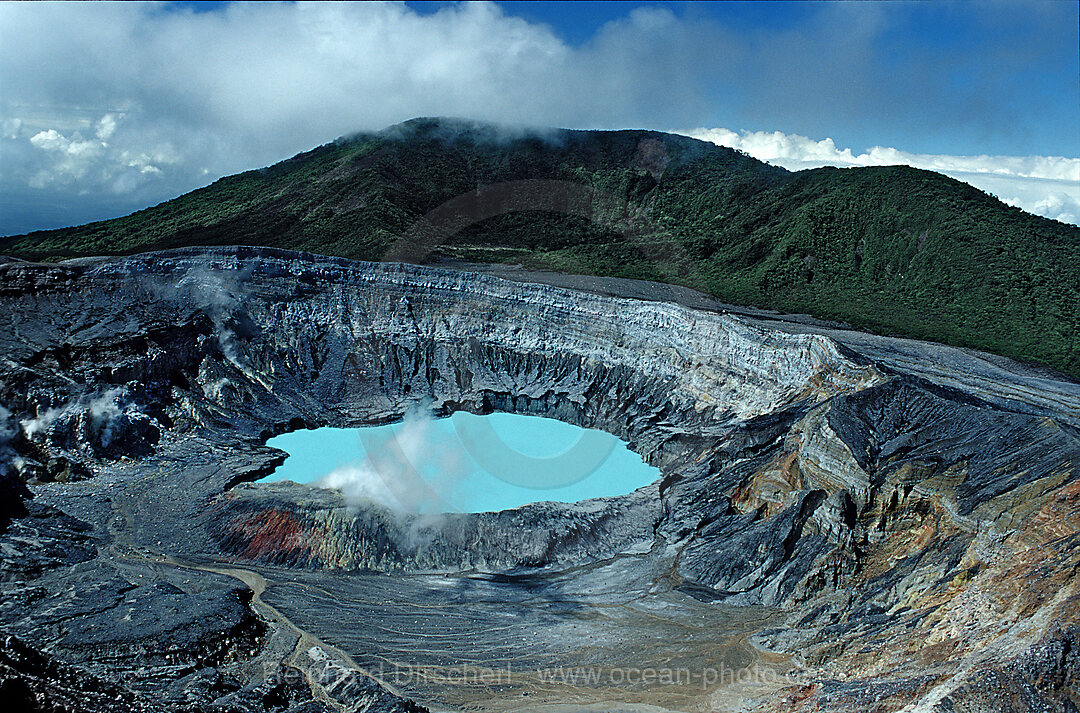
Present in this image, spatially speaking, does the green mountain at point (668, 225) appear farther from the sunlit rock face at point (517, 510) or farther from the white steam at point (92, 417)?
the white steam at point (92, 417)

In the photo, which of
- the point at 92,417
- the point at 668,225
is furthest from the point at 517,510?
the point at 668,225

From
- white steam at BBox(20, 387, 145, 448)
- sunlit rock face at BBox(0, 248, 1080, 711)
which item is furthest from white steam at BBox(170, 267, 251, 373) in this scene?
white steam at BBox(20, 387, 145, 448)

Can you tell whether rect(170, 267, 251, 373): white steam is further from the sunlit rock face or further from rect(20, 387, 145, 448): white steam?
rect(20, 387, 145, 448): white steam

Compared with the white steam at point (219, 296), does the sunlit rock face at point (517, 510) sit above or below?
below

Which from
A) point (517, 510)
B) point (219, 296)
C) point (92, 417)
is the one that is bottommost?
point (517, 510)

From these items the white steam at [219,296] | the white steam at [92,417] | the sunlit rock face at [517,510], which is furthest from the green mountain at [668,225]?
the white steam at [92,417]

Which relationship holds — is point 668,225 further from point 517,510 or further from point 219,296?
point 517,510
